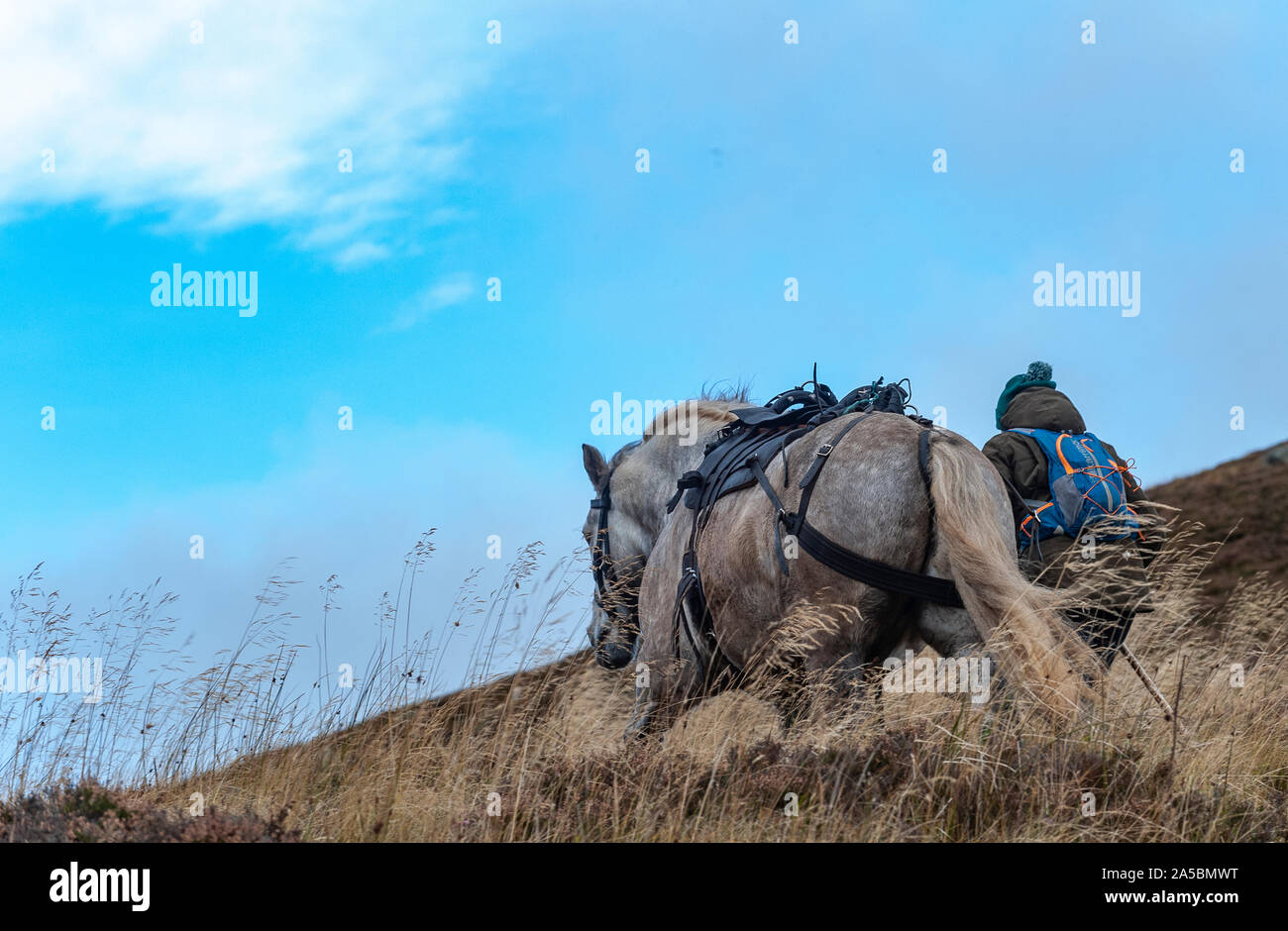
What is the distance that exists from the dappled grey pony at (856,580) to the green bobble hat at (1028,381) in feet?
4.77

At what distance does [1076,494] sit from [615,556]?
3.06 metres

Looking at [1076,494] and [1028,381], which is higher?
[1028,381]

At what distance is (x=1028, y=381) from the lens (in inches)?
239

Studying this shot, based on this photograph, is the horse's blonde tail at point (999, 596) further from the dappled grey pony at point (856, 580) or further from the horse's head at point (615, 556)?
the horse's head at point (615, 556)

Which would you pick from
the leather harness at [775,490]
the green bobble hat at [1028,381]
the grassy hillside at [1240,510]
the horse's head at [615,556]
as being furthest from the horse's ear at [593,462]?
the grassy hillside at [1240,510]

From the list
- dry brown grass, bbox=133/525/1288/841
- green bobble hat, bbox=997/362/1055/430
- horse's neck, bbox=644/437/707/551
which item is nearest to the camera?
dry brown grass, bbox=133/525/1288/841

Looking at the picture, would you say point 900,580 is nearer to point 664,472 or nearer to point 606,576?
point 664,472

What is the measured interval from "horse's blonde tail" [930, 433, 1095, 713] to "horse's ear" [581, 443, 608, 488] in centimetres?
344

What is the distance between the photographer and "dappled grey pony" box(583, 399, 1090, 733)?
4289 mm

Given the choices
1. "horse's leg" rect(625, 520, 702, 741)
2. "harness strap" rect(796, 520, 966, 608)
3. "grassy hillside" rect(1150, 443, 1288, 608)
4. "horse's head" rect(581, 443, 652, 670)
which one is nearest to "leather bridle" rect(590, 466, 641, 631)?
"horse's head" rect(581, 443, 652, 670)

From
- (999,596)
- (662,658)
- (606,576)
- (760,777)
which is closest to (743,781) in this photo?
(760,777)

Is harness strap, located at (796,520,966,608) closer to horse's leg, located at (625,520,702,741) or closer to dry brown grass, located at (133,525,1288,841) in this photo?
dry brown grass, located at (133,525,1288,841)

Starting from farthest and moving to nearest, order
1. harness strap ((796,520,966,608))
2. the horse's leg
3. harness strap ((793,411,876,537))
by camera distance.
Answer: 1. the horse's leg
2. harness strap ((793,411,876,537))
3. harness strap ((796,520,966,608))
